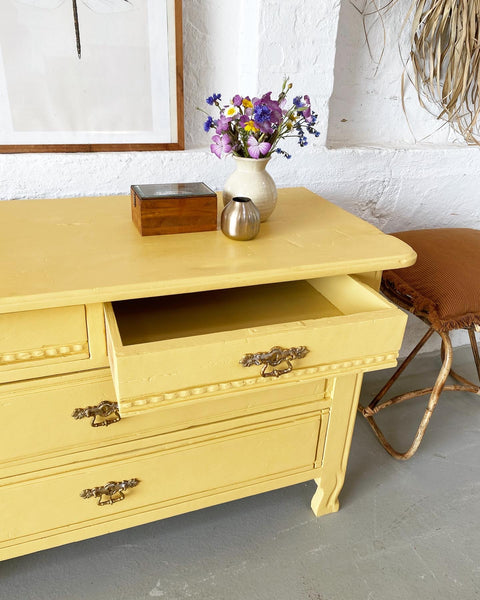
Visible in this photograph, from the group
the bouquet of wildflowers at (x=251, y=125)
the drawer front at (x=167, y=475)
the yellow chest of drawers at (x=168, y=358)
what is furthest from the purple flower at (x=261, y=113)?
the drawer front at (x=167, y=475)

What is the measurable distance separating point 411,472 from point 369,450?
16 cm

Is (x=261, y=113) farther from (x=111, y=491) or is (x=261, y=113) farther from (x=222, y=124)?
(x=111, y=491)

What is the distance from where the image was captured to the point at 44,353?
3.37 ft

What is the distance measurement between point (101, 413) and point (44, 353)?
19 centimetres

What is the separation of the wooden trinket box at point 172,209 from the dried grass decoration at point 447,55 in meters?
1.05

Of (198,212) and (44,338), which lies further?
(198,212)

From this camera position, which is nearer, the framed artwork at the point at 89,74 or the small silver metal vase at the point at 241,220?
the small silver metal vase at the point at 241,220

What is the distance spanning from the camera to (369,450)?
181 cm

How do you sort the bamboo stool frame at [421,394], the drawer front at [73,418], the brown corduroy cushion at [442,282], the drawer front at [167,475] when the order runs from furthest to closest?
the bamboo stool frame at [421,394] → the brown corduroy cushion at [442,282] → the drawer front at [167,475] → the drawer front at [73,418]

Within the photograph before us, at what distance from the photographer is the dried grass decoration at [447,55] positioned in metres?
1.73

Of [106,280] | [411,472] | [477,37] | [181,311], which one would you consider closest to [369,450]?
[411,472]

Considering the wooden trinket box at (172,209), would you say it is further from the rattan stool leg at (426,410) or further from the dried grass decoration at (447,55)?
the dried grass decoration at (447,55)

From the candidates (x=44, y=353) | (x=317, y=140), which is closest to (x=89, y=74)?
(x=317, y=140)

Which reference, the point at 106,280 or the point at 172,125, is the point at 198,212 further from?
the point at 172,125
